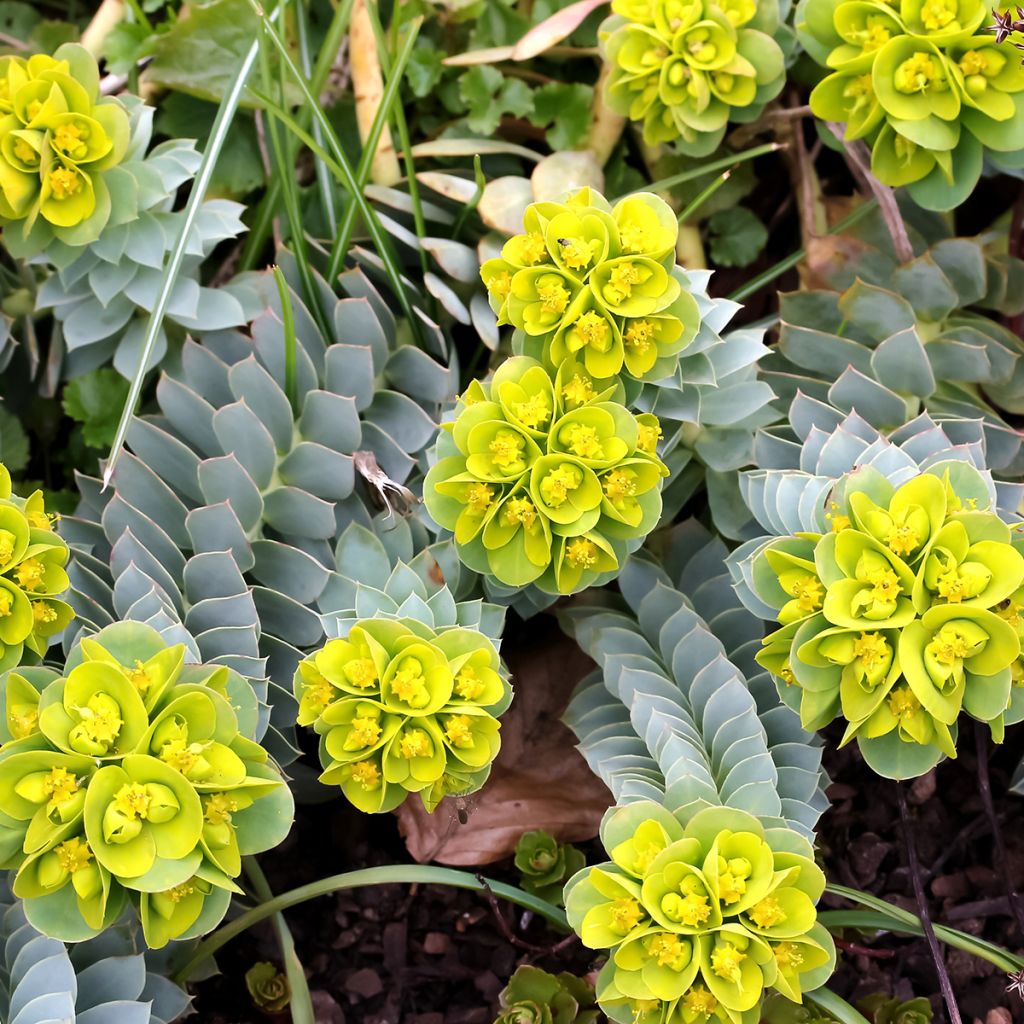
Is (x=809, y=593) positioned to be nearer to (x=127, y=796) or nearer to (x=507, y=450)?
(x=507, y=450)

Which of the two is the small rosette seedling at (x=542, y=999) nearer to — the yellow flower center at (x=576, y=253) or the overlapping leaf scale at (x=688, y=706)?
the overlapping leaf scale at (x=688, y=706)

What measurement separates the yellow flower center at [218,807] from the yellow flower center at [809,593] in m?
0.47

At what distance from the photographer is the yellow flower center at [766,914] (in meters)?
0.80

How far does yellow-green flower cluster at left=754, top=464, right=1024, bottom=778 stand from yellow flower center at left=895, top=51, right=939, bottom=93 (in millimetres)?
430

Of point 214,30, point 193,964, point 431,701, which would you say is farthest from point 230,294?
point 193,964

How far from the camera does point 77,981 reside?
91 centimetres

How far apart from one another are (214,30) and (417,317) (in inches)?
20.9

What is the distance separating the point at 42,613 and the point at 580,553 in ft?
1.50

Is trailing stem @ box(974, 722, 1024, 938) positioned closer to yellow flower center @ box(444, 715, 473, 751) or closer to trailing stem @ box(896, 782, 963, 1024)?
trailing stem @ box(896, 782, 963, 1024)

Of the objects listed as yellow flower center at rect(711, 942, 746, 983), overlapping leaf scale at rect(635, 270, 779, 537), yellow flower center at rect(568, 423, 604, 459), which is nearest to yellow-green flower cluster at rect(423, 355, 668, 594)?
yellow flower center at rect(568, 423, 604, 459)

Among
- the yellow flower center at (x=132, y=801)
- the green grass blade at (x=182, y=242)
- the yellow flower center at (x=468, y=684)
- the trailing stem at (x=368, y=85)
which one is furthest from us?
the trailing stem at (x=368, y=85)

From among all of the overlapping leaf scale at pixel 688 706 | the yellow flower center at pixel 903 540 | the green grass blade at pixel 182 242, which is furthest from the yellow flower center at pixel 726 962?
the green grass blade at pixel 182 242

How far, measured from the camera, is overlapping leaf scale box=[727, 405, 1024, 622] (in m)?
0.94

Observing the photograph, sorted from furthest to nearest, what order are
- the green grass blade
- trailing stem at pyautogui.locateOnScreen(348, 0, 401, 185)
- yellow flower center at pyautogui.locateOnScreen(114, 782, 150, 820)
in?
1. trailing stem at pyautogui.locateOnScreen(348, 0, 401, 185)
2. the green grass blade
3. yellow flower center at pyautogui.locateOnScreen(114, 782, 150, 820)
